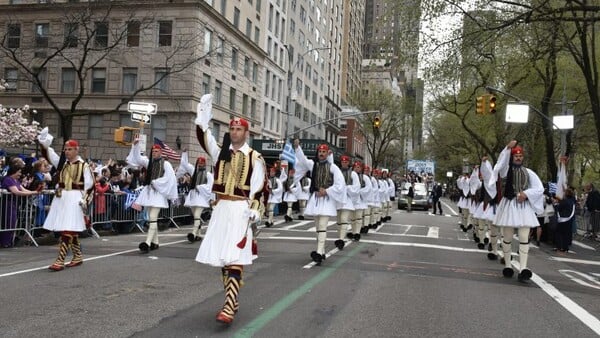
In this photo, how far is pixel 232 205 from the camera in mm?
6297

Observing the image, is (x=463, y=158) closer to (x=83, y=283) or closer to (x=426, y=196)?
(x=426, y=196)

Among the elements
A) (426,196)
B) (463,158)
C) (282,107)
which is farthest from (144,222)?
(463,158)

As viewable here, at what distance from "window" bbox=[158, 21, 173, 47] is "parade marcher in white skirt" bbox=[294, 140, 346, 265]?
28.0 metres

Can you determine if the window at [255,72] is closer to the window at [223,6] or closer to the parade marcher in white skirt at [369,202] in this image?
the window at [223,6]

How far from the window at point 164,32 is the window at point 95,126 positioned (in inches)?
259

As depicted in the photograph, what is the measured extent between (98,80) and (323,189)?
103 feet

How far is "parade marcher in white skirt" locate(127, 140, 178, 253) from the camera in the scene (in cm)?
1168

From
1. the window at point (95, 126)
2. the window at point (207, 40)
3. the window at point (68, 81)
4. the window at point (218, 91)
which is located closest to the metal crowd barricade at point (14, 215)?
the window at point (207, 40)

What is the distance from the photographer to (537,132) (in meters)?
37.8

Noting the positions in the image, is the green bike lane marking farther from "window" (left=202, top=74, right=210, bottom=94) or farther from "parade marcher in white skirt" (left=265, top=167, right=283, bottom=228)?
"window" (left=202, top=74, right=210, bottom=94)

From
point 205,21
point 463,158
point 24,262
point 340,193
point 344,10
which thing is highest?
point 344,10

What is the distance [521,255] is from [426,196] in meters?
33.1

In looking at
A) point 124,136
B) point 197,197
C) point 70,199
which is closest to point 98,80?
point 124,136

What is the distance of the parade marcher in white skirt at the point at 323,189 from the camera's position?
1156 centimetres
